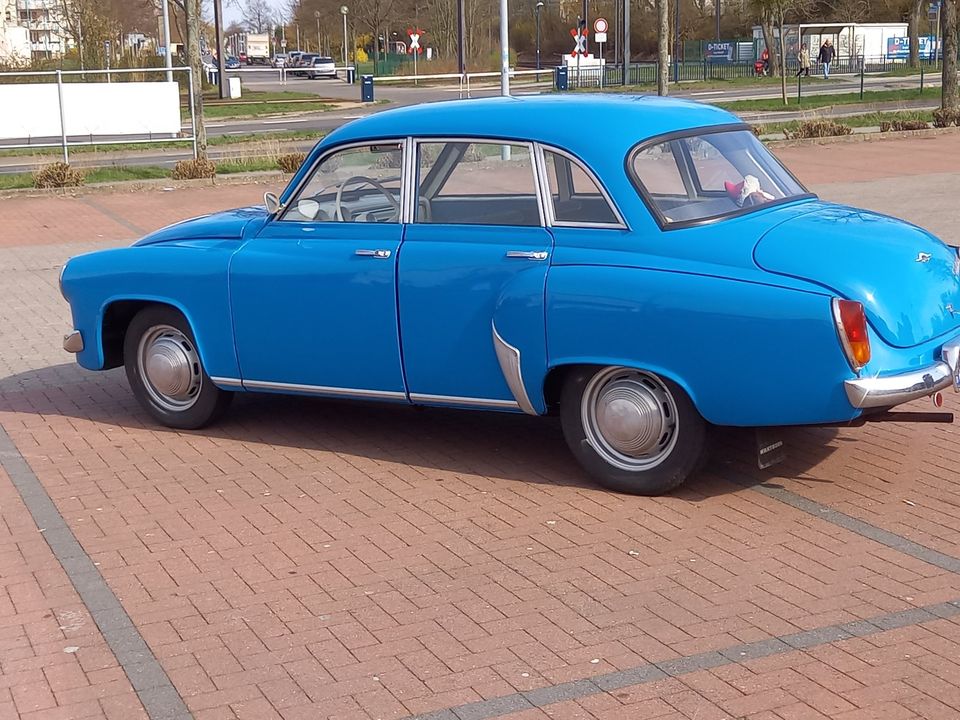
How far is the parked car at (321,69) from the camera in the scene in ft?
250

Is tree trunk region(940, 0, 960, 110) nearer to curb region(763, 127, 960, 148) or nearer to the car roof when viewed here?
curb region(763, 127, 960, 148)

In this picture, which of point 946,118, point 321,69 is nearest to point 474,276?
point 946,118

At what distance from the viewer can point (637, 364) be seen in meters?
5.51

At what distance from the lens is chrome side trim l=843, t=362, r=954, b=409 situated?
5.15 meters

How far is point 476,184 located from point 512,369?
97cm

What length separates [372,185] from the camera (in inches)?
254

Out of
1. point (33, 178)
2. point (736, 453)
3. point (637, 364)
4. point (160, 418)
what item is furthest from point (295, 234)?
point (33, 178)

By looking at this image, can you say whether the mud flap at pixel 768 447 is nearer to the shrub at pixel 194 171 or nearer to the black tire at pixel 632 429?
the black tire at pixel 632 429

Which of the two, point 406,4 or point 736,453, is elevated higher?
point 406,4

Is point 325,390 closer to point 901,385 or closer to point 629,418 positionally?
point 629,418

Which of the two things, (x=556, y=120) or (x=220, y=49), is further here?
(x=220, y=49)

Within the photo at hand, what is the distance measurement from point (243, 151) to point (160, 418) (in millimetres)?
17603

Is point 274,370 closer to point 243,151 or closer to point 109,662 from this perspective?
point 109,662

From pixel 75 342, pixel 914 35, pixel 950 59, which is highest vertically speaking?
pixel 914 35
